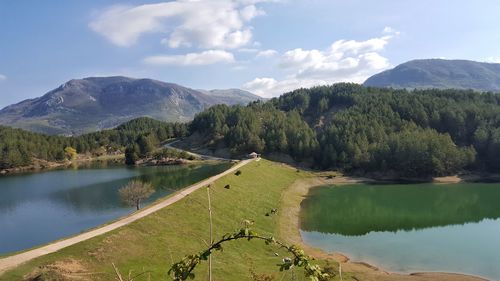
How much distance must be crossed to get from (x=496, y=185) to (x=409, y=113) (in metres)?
66.9

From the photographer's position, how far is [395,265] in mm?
54656

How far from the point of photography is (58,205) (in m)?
93.1

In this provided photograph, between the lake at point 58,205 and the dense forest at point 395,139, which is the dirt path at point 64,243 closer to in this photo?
the lake at point 58,205

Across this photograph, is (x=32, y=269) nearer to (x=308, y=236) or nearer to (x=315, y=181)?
(x=308, y=236)

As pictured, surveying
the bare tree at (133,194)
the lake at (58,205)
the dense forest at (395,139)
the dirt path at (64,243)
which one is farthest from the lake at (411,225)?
the bare tree at (133,194)

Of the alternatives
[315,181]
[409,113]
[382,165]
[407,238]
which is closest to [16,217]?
[407,238]

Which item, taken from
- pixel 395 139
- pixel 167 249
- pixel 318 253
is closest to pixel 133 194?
pixel 167 249

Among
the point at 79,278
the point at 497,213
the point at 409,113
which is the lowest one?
the point at 497,213

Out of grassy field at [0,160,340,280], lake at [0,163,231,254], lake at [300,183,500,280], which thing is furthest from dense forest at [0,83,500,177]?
grassy field at [0,160,340,280]

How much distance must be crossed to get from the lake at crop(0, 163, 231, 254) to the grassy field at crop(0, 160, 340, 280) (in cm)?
656

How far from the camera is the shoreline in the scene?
49031 millimetres

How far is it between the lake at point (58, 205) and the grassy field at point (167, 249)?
21.5ft

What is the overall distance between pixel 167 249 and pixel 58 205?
56188 millimetres

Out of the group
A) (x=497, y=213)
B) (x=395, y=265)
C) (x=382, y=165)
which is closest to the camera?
(x=395, y=265)
